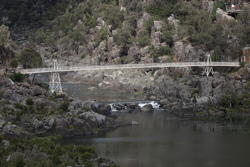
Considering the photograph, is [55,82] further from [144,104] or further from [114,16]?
[114,16]

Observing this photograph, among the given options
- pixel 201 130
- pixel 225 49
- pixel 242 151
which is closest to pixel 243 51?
pixel 225 49

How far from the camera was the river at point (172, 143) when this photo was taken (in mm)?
44125

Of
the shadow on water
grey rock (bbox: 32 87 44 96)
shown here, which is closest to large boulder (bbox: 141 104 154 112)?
the shadow on water

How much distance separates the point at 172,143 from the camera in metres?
50.4

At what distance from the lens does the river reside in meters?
44.1

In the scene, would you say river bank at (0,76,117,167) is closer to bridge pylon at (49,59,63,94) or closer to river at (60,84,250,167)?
river at (60,84,250,167)

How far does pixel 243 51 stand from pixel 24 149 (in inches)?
1937

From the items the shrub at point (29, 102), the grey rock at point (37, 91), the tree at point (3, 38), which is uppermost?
the tree at point (3, 38)

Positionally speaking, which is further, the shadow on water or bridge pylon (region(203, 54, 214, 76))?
bridge pylon (region(203, 54, 214, 76))

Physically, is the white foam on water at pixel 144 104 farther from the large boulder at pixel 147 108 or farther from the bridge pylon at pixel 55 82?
the bridge pylon at pixel 55 82

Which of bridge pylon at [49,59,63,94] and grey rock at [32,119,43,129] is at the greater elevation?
bridge pylon at [49,59,63,94]

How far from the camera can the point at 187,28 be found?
94.4 m

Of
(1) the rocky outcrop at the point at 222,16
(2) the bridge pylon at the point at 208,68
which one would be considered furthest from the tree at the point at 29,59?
(1) the rocky outcrop at the point at 222,16

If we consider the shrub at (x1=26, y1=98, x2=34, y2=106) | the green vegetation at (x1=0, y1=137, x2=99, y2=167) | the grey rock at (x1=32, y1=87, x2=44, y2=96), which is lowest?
the green vegetation at (x1=0, y1=137, x2=99, y2=167)
